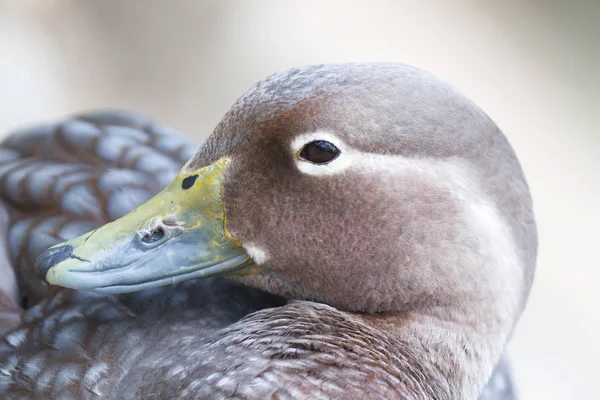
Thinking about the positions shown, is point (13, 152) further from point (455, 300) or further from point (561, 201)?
point (561, 201)

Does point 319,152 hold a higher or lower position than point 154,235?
higher

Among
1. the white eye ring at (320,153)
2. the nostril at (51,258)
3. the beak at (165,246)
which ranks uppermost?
the white eye ring at (320,153)

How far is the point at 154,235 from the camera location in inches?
45.2

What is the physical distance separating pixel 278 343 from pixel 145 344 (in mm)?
224

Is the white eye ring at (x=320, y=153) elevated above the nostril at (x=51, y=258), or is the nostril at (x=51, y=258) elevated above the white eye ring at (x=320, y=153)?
the white eye ring at (x=320, y=153)

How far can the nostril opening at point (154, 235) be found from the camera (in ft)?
3.76

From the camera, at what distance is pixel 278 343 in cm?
109

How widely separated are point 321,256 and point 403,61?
212 centimetres

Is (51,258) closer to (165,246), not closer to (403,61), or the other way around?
(165,246)

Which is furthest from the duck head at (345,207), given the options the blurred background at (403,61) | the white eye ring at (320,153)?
the blurred background at (403,61)

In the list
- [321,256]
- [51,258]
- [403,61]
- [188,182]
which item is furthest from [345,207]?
[403,61]

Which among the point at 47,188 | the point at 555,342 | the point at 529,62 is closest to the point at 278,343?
the point at 47,188

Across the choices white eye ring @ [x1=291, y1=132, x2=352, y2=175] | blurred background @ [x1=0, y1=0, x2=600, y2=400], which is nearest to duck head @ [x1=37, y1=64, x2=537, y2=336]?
Answer: white eye ring @ [x1=291, y1=132, x2=352, y2=175]

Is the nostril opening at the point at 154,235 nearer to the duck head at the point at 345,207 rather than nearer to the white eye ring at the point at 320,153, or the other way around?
the duck head at the point at 345,207
